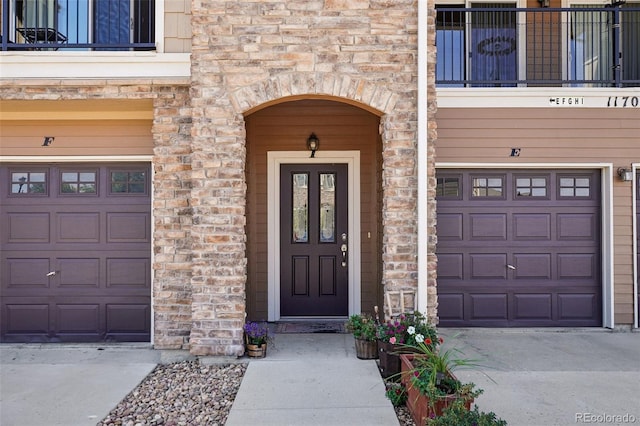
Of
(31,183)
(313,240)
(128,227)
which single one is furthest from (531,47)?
(31,183)

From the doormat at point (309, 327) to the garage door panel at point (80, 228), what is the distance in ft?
7.96

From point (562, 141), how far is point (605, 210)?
41.1 inches

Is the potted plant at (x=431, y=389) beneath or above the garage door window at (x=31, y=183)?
beneath

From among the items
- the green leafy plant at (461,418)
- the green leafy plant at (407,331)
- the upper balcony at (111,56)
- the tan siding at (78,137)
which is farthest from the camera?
the tan siding at (78,137)

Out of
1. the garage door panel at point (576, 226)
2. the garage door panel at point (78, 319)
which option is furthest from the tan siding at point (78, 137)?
the garage door panel at point (576, 226)

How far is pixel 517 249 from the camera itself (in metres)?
5.75

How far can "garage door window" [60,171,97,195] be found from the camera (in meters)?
5.24

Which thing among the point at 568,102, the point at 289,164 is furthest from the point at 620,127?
the point at 289,164

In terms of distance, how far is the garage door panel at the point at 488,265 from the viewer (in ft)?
18.8

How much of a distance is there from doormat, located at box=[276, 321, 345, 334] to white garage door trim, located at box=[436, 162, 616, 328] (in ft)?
7.84

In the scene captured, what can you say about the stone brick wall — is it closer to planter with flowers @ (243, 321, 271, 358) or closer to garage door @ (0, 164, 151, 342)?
planter with flowers @ (243, 321, 271, 358)

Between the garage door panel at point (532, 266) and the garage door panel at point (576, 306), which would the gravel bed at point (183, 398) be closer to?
the garage door panel at point (532, 266)

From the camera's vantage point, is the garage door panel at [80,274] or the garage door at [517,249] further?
the garage door at [517,249]

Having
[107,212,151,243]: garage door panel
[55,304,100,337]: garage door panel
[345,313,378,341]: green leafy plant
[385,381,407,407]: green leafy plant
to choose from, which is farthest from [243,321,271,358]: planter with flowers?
[55,304,100,337]: garage door panel
